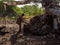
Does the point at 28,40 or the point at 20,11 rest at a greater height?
the point at 20,11

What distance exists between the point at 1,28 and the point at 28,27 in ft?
3.46

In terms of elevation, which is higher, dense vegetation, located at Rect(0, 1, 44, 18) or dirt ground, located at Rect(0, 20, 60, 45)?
dense vegetation, located at Rect(0, 1, 44, 18)

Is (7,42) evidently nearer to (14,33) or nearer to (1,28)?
(14,33)

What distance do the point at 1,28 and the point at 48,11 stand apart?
187 cm

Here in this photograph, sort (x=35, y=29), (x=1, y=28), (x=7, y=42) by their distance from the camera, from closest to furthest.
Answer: (x=7, y=42) → (x=35, y=29) → (x=1, y=28)

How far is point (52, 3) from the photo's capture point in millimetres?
5859

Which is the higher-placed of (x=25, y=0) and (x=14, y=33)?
(x=25, y=0)

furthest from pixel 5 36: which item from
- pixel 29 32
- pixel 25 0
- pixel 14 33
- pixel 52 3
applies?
pixel 52 3

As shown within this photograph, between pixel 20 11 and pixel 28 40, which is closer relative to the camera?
pixel 28 40

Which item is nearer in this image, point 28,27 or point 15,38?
point 15,38

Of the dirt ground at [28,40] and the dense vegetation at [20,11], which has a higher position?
the dense vegetation at [20,11]

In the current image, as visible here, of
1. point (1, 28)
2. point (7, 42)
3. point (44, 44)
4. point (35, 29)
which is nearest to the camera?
point (44, 44)

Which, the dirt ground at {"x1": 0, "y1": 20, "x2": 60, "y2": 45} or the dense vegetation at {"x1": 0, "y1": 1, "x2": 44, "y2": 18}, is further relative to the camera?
the dense vegetation at {"x1": 0, "y1": 1, "x2": 44, "y2": 18}

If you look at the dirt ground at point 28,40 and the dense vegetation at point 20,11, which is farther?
the dense vegetation at point 20,11
